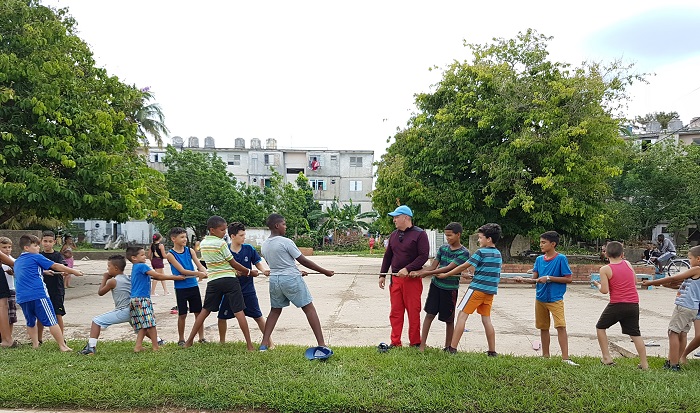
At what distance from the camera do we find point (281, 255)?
19.7ft

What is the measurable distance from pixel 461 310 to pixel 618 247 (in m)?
1.91

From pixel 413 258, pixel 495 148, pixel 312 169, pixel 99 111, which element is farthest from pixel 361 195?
pixel 413 258

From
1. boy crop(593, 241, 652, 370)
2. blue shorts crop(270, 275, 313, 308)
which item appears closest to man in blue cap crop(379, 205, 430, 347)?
blue shorts crop(270, 275, 313, 308)

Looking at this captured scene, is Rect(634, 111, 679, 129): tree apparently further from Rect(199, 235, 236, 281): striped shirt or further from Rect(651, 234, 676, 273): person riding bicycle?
Rect(199, 235, 236, 281): striped shirt

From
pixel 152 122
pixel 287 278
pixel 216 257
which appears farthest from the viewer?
pixel 152 122

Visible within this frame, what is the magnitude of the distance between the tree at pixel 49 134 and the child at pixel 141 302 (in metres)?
6.27

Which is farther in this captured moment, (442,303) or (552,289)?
(442,303)

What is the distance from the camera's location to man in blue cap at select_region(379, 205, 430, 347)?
241 inches

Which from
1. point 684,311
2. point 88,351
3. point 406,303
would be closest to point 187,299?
point 88,351

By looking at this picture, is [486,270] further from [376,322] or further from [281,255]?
[376,322]

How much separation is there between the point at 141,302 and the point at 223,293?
3.20 feet

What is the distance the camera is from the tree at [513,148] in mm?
15328

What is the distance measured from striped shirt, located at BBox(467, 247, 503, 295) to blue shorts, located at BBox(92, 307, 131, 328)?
414cm

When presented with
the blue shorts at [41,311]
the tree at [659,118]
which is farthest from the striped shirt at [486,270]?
the tree at [659,118]
